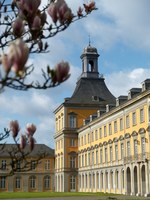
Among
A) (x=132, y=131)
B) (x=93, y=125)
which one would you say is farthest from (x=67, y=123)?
(x=132, y=131)

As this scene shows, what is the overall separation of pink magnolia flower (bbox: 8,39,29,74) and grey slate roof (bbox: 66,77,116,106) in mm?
64429

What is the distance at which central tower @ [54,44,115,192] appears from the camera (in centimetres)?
6594

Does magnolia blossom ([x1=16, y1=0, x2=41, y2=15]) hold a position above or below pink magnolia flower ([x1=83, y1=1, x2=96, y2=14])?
below

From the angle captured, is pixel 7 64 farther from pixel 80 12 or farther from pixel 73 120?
pixel 73 120

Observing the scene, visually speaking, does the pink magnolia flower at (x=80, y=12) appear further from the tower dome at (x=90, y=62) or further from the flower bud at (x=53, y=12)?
the tower dome at (x=90, y=62)

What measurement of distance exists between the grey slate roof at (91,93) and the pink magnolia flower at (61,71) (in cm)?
6396

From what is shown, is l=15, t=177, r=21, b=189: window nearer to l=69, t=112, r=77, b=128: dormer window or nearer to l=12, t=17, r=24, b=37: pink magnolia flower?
l=69, t=112, r=77, b=128: dormer window

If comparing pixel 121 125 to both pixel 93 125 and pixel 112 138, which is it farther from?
pixel 93 125

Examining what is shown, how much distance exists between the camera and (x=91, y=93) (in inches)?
2768

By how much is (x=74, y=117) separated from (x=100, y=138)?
42.8 ft

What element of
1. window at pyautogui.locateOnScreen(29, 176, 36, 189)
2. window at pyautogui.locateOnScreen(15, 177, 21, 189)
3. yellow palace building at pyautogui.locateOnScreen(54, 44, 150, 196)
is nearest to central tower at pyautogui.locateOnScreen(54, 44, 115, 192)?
yellow palace building at pyautogui.locateOnScreen(54, 44, 150, 196)

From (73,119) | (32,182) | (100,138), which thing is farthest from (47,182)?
(100,138)

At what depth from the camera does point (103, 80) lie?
73.9 metres

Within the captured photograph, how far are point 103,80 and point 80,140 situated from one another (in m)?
13.2
